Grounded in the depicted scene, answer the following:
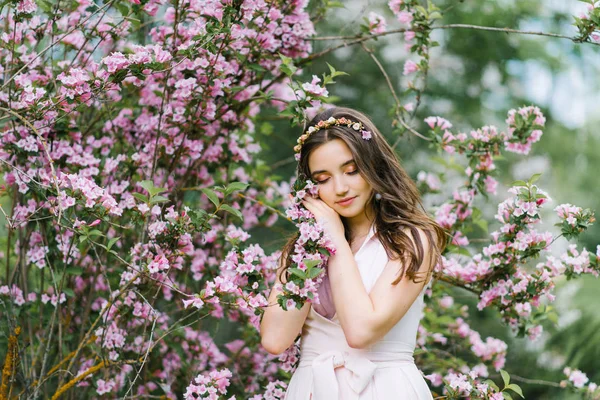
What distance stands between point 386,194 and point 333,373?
534 mm

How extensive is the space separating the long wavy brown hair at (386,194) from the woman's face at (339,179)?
2 cm

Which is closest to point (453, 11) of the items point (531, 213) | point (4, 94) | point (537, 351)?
point (537, 351)

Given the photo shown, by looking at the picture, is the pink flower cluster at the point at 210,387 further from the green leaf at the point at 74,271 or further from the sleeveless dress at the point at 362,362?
the green leaf at the point at 74,271

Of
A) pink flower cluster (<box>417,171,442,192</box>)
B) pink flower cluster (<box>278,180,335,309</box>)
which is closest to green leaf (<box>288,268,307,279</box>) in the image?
pink flower cluster (<box>278,180,335,309</box>)

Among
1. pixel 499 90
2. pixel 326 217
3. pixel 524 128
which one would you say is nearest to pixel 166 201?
pixel 326 217

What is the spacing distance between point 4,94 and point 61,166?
0.30m

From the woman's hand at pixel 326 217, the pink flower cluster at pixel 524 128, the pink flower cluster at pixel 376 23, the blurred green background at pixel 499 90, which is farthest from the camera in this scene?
the blurred green background at pixel 499 90

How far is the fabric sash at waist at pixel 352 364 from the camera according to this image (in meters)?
1.82

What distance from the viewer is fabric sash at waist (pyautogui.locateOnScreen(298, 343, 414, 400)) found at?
1.82 m

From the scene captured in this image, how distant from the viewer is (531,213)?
2.19 m

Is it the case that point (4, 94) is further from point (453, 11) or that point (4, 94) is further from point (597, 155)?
point (597, 155)

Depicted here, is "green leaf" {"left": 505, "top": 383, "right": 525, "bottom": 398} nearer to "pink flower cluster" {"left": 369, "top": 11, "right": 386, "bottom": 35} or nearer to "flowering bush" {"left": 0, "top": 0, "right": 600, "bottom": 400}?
"flowering bush" {"left": 0, "top": 0, "right": 600, "bottom": 400}

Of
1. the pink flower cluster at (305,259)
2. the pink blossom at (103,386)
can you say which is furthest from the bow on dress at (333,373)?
the pink blossom at (103,386)

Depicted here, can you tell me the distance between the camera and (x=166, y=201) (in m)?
2.15
